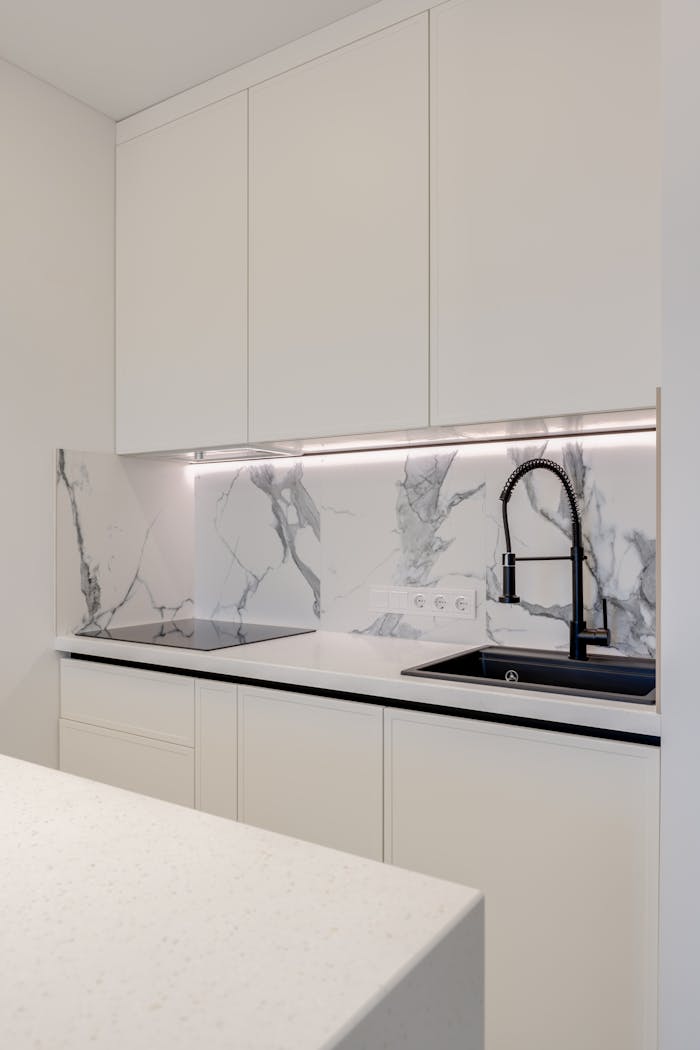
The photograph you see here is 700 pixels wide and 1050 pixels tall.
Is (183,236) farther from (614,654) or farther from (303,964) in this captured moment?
(303,964)

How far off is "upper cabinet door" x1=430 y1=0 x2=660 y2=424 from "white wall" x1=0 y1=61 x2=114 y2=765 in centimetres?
125

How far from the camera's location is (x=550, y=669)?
1.98 meters

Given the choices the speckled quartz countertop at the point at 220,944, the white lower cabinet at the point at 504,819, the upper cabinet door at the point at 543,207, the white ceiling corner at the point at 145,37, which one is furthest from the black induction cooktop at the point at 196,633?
the white ceiling corner at the point at 145,37

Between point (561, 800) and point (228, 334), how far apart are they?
1607 mm

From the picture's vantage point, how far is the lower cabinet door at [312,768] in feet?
5.68

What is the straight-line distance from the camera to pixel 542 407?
1752 millimetres

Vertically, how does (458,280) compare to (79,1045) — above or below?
above

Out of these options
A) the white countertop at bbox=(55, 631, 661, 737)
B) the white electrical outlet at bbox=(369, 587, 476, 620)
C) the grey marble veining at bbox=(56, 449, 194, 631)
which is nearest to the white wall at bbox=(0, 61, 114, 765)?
the grey marble veining at bbox=(56, 449, 194, 631)

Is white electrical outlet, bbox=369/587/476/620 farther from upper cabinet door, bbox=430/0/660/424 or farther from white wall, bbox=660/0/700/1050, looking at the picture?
white wall, bbox=660/0/700/1050

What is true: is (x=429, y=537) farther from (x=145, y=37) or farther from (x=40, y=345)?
(x=145, y=37)

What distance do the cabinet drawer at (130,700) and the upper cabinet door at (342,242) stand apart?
78cm

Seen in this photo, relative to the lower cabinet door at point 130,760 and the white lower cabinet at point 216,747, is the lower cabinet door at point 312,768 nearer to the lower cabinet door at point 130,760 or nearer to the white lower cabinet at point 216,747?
the white lower cabinet at point 216,747

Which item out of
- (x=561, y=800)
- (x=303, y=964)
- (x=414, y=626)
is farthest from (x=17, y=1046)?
(x=414, y=626)

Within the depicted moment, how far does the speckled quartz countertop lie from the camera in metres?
0.47
